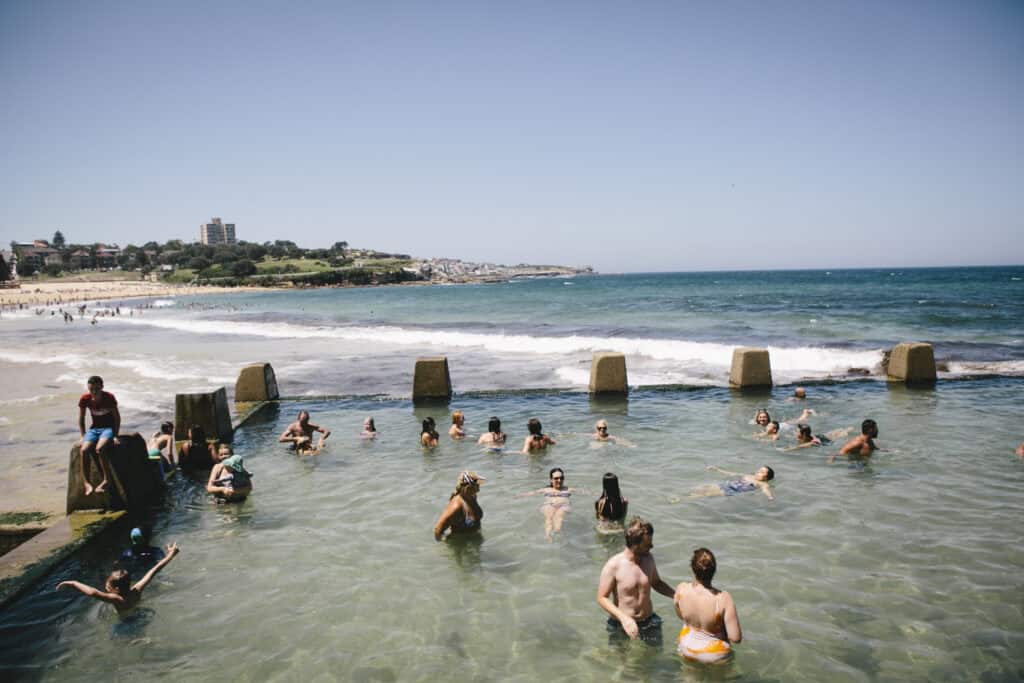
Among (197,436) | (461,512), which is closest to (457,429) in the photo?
(461,512)

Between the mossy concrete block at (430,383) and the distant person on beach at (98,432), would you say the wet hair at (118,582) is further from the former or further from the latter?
the mossy concrete block at (430,383)

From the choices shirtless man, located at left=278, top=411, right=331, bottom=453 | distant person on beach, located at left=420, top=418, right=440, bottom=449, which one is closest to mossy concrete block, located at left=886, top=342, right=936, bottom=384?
distant person on beach, located at left=420, top=418, right=440, bottom=449

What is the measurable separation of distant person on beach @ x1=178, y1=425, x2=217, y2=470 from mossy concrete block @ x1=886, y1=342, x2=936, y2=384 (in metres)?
17.6

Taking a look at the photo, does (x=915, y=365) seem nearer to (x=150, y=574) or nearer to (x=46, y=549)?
(x=150, y=574)

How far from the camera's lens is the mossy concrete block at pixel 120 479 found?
8.59 meters

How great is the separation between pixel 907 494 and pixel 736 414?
5.42 meters

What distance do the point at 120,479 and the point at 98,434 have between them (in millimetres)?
737

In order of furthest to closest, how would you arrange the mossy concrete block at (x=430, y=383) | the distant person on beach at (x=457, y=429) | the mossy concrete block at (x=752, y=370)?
1. the mossy concrete block at (x=752, y=370)
2. the mossy concrete block at (x=430, y=383)
3. the distant person on beach at (x=457, y=429)

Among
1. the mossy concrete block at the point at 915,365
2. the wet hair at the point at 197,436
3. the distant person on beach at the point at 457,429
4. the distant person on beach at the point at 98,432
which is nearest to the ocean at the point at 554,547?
the distant person on beach at the point at 457,429

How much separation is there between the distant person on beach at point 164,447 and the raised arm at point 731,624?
9188mm

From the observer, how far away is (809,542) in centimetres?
786

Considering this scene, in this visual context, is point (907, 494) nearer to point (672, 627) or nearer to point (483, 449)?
point (672, 627)

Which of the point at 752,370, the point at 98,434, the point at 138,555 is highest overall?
the point at 98,434

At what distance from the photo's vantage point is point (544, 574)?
726cm
